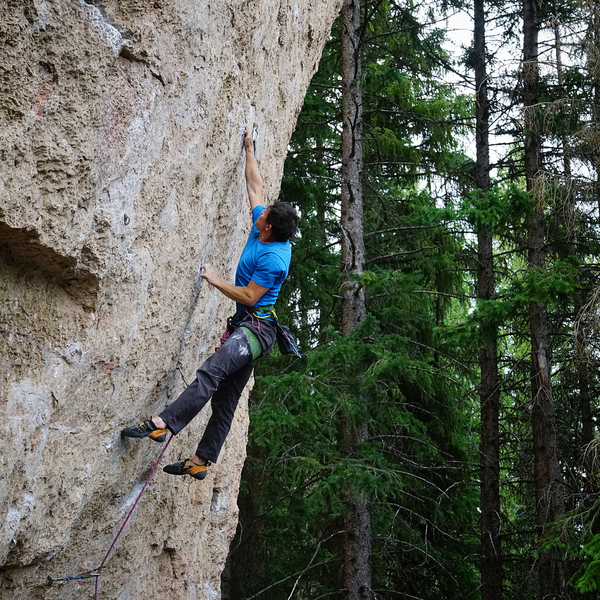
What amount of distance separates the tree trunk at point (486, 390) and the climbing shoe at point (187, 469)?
6391mm

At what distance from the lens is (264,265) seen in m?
4.97

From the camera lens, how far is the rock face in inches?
139

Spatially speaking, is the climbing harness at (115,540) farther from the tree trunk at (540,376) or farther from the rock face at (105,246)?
the tree trunk at (540,376)

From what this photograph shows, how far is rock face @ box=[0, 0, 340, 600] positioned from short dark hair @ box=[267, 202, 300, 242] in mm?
418

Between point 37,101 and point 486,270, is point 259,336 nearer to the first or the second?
point 37,101

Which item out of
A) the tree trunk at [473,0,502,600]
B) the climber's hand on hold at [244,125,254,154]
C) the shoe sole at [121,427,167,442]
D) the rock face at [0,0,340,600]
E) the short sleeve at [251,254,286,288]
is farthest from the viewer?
the tree trunk at [473,0,502,600]

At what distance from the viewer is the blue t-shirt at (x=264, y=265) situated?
4957 millimetres

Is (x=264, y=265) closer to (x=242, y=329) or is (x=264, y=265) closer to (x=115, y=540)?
(x=242, y=329)

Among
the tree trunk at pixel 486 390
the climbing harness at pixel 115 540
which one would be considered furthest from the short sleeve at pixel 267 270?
the tree trunk at pixel 486 390

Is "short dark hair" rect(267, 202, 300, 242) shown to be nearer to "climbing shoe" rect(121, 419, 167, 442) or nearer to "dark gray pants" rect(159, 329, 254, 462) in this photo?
"dark gray pants" rect(159, 329, 254, 462)

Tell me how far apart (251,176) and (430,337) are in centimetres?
824

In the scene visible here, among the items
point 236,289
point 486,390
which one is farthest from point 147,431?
point 486,390

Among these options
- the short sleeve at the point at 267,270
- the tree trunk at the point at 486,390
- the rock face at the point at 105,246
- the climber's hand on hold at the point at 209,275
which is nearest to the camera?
the rock face at the point at 105,246

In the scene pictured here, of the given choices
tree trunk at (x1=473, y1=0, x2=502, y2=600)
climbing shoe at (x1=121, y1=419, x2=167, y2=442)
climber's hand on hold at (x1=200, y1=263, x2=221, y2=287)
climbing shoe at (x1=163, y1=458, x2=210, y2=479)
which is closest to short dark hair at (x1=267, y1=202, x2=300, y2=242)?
climber's hand on hold at (x1=200, y1=263, x2=221, y2=287)
